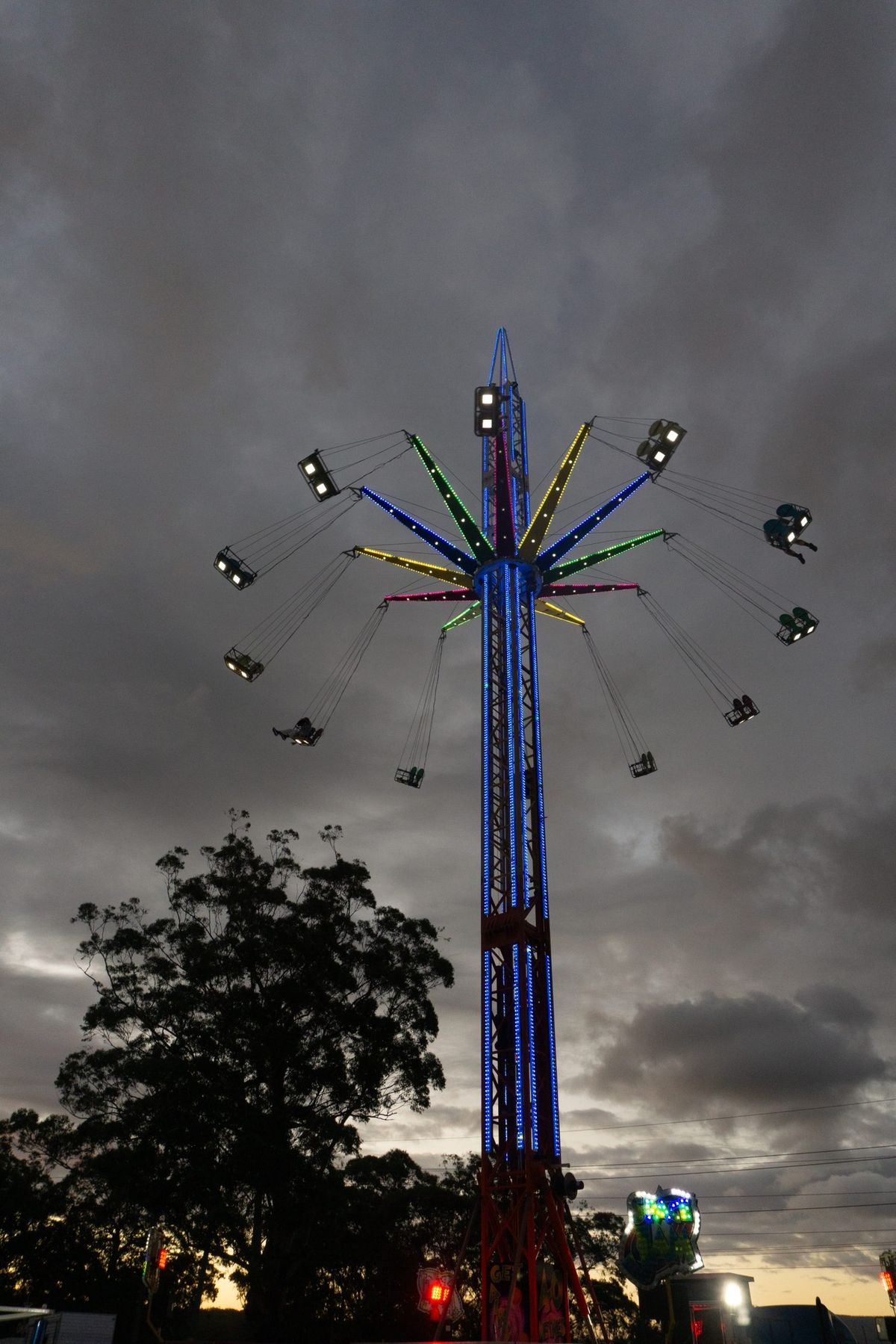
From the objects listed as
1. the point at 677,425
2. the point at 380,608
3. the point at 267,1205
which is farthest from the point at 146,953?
the point at 677,425

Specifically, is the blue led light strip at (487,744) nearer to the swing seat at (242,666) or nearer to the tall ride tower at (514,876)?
the tall ride tower at (514,876)

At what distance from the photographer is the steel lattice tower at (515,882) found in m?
21.3

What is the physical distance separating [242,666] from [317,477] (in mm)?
6527

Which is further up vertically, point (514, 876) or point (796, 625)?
point (796, 625)

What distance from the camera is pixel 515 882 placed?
2550cm

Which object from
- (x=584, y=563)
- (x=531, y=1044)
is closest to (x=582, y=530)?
(x=584, y=563)

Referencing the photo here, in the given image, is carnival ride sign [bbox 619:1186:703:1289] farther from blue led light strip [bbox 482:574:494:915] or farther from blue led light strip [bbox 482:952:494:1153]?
blue led light strip [bbox 482:574:494:915]

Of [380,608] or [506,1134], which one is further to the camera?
[380,608]

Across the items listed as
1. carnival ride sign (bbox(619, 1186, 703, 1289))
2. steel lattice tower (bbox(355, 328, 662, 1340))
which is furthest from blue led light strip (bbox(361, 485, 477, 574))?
carnival ride sign (bbox(619, 1186, 703, 1289))

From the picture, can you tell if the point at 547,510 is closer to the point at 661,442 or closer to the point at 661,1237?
the point at 661,442

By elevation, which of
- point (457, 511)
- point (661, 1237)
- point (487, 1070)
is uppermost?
point (457, 511)

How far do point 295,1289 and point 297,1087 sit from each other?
738 cm

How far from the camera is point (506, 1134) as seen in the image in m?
22.7

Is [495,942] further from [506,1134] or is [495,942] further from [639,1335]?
[639,1335]
